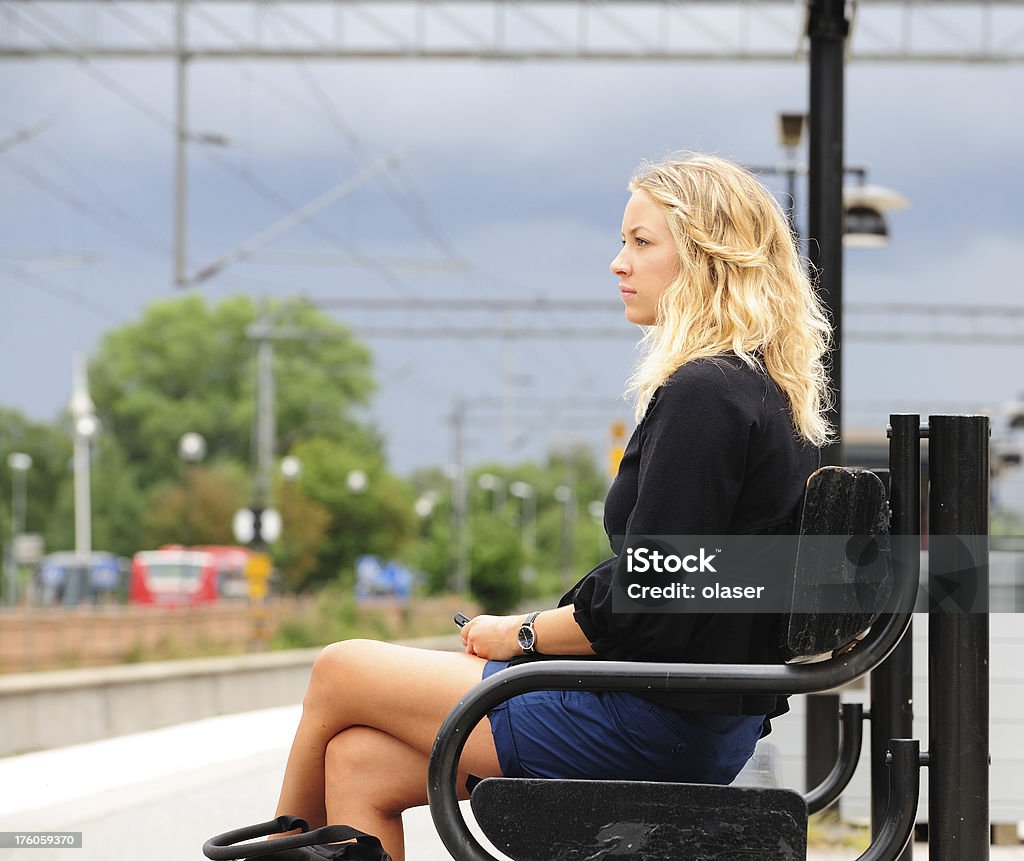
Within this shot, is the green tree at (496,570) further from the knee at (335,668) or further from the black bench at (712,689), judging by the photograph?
the black bench at (712,689)

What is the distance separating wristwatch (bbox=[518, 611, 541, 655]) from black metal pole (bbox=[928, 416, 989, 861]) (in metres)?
0.58

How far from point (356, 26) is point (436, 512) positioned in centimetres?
6445

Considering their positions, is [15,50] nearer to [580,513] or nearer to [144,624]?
[144,624]

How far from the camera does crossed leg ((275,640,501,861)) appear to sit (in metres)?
2.24

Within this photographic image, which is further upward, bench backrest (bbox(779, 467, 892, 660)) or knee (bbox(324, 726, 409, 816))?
bench backrest (bbox(779, 467, 892, 660))

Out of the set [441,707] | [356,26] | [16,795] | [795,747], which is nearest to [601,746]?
[441,707]

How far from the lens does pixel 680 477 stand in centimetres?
208

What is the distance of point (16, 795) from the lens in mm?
3658

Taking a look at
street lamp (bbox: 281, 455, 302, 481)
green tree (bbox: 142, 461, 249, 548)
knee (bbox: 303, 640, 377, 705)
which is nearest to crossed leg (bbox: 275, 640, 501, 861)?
knee (bbox: 303, 640, 377, 705)

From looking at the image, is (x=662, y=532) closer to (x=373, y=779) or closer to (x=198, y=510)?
(x=373, y=779)

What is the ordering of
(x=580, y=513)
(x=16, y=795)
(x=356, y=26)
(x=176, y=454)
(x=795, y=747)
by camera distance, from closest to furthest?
(x=16, y=795) → (x=795, y=747) → (x=356, y=26) → (x=176, y=454) → (x=580, y=513)

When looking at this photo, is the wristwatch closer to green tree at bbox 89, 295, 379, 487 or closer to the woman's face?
the woman's face

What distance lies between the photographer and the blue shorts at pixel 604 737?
7.16ft

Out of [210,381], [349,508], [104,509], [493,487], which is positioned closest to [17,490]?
[104,509]
